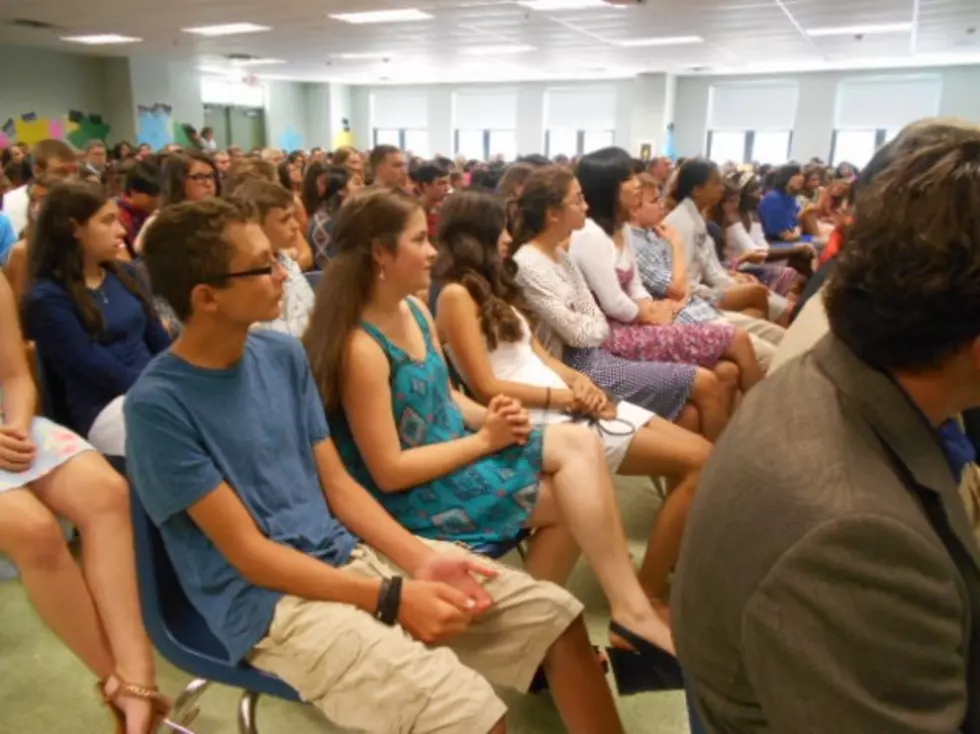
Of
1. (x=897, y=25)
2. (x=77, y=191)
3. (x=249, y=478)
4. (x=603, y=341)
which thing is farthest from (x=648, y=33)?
(x=249, y=478)

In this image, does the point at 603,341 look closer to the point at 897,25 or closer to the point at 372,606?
the point at 372,606

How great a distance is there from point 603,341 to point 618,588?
3.69ft

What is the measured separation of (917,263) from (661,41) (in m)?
11.1

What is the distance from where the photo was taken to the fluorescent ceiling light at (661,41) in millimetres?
10461

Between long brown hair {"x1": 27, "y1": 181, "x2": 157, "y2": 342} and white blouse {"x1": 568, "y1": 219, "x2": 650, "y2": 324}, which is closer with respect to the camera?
long brown hair {"x1": 27, "y1": 181, "x2": 157, "y2": 342}

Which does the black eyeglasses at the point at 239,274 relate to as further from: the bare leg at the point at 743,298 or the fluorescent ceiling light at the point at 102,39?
the fluorescent ceiling light at the point at 102,39

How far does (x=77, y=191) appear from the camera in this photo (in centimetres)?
218

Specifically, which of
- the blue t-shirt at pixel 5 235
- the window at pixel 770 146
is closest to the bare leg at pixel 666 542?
the blue t-shirt at pixel 5 235

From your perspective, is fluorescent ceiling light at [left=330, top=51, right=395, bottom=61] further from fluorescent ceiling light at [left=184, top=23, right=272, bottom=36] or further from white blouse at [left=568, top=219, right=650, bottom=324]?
white blouse at [left=568, top=219, right=650, bottom=324]

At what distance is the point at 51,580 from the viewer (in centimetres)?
163

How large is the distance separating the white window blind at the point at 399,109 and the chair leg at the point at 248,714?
19099 millimetres

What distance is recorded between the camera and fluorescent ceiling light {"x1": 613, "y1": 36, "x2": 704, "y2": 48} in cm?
1046

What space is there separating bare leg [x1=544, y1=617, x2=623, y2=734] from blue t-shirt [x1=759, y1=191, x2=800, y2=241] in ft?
17.1

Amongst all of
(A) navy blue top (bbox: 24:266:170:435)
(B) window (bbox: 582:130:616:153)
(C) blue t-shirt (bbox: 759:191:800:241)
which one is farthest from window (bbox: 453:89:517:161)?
(A) navy blue top (bbox: 24:266:170:435)
